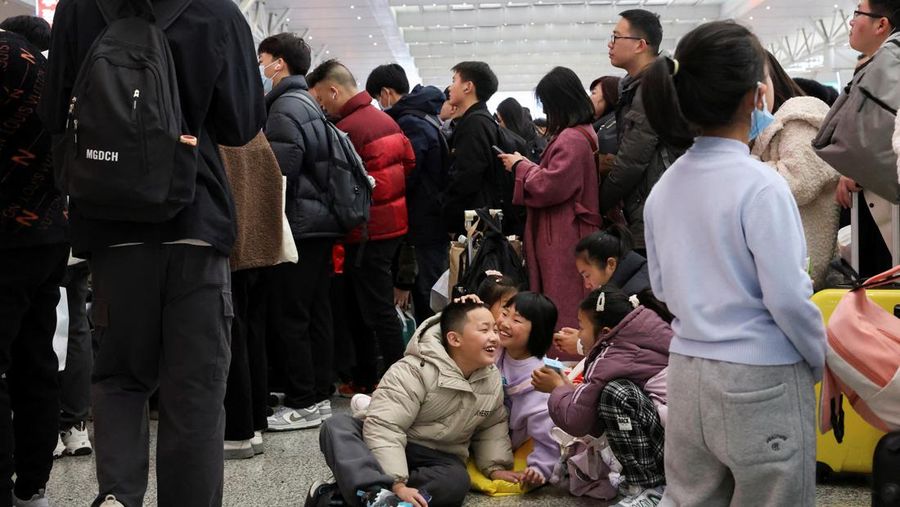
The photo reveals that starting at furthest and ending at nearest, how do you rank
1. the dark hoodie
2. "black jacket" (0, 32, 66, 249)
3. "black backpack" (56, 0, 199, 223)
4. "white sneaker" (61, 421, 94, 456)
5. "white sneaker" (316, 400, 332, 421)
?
the dark hoodie, "white sneaker" (316, 400, 332, 421), "white sneaker" (61, 421, 94, 456), "black jacket" (0, 32, 66, 249), "black backpack" (56, 0, 199, 223)

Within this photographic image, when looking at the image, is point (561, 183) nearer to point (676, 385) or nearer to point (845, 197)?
point (845, 197)

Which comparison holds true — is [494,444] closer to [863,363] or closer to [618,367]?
[618,367]

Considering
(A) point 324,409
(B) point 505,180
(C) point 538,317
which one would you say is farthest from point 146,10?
(B) point 505,180

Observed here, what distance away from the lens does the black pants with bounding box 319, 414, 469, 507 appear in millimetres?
3119

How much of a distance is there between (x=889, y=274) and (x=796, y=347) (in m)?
0.58

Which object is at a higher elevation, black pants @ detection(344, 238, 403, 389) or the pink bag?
the pink bag

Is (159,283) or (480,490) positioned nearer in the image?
(159,283)

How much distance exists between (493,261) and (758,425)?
2789 mm

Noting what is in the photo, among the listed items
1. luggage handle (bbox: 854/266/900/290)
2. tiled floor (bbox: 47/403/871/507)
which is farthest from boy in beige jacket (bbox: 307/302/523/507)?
luggage handle (bbox: 854/266/900/290)

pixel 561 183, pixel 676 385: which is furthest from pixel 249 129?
pixel 561 183

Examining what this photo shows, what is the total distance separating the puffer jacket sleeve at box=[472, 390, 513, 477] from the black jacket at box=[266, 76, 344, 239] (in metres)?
1.38

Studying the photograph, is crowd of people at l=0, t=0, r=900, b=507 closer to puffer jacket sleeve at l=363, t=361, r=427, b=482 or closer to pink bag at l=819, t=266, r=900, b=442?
puffer jacket sleeve at l=363, t=361, r=427, b=482

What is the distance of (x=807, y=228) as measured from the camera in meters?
3.90

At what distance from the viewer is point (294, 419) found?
15.0ft
